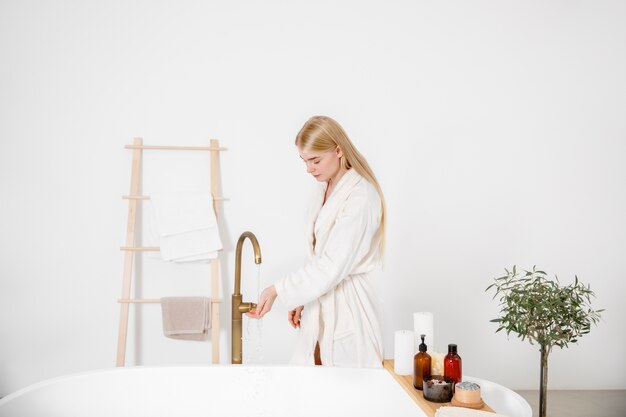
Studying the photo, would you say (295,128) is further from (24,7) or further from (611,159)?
(611,159)

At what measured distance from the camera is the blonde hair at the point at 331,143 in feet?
7.63

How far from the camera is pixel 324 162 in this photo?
2.38 m

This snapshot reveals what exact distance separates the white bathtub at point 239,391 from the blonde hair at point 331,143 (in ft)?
1.71

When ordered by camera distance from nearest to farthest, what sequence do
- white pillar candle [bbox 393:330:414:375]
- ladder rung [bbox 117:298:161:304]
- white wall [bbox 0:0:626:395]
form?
white pillar candle [bbox 393:330:414:375]
ladder rung [bbox 117:298:161:304]
white wall [bbox 0:0:626:395]

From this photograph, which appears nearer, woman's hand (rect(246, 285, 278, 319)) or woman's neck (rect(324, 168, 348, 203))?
woman's hand (rect(246, 285, 278, 319))

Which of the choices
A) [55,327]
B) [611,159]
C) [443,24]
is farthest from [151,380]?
[611,159]

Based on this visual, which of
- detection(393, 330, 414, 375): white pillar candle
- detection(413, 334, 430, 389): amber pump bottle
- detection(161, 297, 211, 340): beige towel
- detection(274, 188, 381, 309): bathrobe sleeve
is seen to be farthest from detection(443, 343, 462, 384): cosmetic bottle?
detection(161, 297, 211, 340): beige towel

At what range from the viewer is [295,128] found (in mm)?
3564

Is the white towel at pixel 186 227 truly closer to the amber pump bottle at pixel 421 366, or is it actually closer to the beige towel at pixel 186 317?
the beige towel at pixel 186 317

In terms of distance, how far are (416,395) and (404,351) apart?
0.22 m

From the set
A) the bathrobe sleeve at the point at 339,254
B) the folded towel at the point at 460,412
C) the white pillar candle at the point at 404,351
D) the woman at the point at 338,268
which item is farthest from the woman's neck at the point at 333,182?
the folded towel at the point at 460,412

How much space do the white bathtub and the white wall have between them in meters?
1.06

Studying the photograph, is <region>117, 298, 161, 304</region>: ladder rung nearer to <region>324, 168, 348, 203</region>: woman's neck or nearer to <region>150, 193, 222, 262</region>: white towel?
<region>150, 193, 222, 262</region>: white towel

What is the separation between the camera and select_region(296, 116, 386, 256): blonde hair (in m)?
2.32
